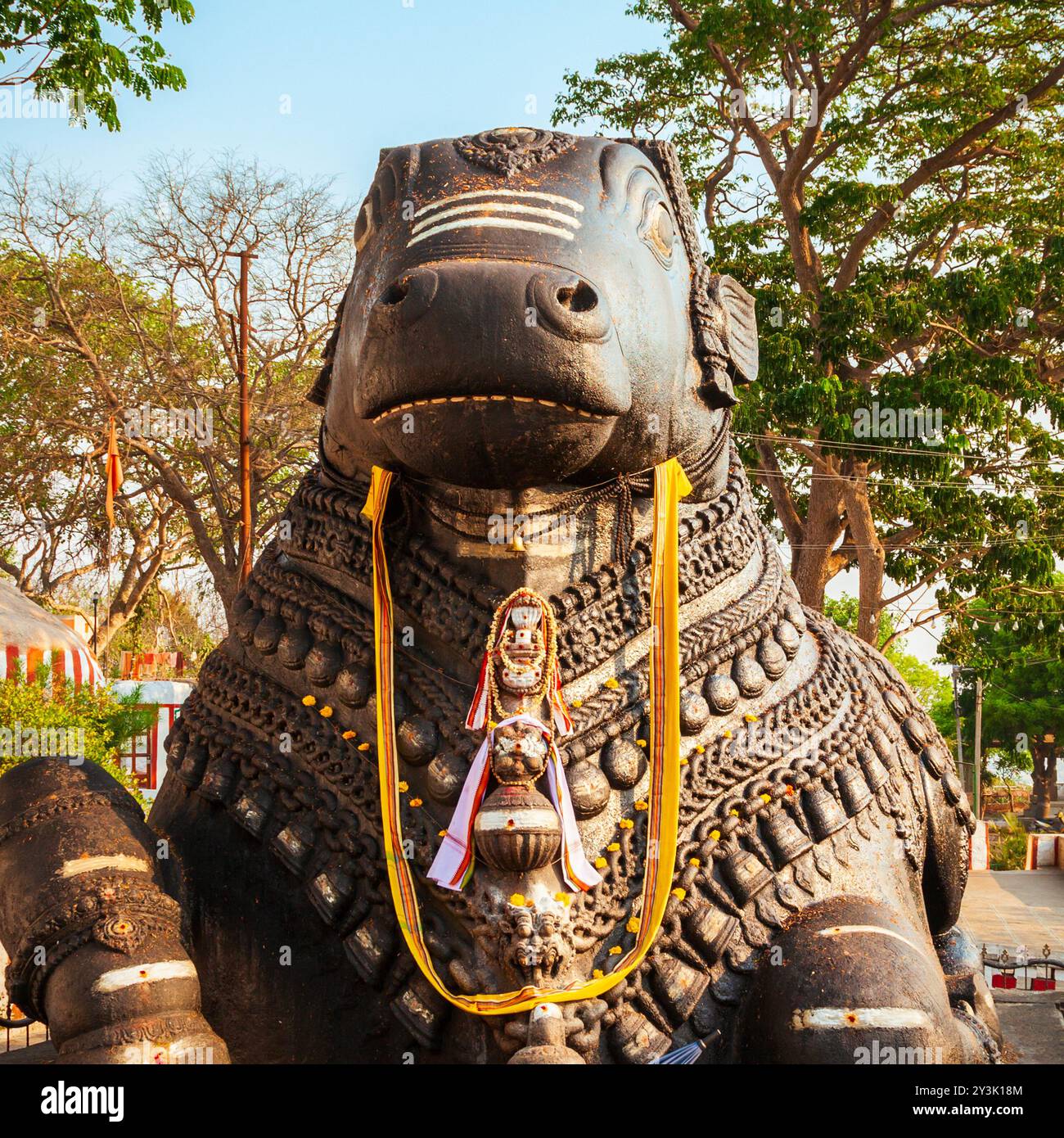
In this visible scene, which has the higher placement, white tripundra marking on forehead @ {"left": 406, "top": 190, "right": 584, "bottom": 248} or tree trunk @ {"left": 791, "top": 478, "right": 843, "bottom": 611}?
tree trunk @ {"left": 791, "top": 478, "right": 843, "bottom": 611}

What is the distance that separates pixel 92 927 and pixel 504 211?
4.94 feet

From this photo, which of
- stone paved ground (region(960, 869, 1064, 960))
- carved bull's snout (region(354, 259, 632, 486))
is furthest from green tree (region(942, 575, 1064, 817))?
carved bull's snout (region(354, 259, 632, 486))

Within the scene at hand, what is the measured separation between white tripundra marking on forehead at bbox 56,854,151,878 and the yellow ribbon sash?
49cm

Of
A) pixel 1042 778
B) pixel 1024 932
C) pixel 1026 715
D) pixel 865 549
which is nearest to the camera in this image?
pixel 1024 932

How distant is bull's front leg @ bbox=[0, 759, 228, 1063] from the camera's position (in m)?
2.38

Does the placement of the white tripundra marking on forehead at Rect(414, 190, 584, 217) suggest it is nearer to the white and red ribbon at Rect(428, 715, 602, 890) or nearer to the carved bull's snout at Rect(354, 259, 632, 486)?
the carved bull's snout at Rect(354, 259, 632, 486)

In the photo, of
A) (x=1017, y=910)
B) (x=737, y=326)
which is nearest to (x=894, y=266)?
(x=1017, y=910)

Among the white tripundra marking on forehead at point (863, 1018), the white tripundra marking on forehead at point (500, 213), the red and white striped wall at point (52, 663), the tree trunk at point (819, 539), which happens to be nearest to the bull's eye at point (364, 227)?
the white tripundra marking on forehead at point (500, 213)

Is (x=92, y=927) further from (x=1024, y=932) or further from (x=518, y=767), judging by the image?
(x=1024, y=932)

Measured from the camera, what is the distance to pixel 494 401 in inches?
89.6

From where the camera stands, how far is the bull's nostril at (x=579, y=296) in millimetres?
2305

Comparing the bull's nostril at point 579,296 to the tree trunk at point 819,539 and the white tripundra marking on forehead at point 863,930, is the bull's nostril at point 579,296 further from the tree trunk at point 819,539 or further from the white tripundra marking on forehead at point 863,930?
the tree trunk at point 819,539

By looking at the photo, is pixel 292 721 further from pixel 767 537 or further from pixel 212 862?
pixel 767 537

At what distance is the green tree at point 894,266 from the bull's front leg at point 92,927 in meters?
12.2
